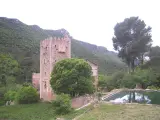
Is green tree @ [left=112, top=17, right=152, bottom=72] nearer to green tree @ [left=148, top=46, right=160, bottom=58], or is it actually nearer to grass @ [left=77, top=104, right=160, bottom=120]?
green tree @ [left=148, top=46, right=160, bottom=58]

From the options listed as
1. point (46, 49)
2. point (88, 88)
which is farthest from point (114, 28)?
point (88, 88)

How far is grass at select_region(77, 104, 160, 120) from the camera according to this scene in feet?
48.1

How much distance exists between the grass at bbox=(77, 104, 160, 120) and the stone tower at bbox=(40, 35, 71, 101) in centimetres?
901

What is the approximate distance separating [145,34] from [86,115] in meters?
23.7

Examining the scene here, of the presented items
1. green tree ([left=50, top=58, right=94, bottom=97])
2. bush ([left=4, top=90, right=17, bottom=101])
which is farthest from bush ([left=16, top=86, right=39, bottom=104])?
bush ([left=4, top=90, right=17, bottom=101])

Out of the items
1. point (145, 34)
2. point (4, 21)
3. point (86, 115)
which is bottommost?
point (86, 115)

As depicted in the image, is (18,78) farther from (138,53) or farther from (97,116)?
(97,116)

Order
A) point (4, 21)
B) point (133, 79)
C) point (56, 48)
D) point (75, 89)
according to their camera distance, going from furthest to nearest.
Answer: point (4, 21) → point (133, 79) → point (56, 48) → point (75, 89)

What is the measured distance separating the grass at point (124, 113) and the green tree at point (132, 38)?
61.2 feet

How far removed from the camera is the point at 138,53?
36531 millimetres

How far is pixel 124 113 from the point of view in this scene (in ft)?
52.1

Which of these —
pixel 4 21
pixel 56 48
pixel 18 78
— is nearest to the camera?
pixel 56 48

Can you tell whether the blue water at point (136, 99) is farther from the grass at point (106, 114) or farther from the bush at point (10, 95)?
the bush at point (10, 95)

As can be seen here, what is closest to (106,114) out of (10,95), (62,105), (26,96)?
(62,105)
